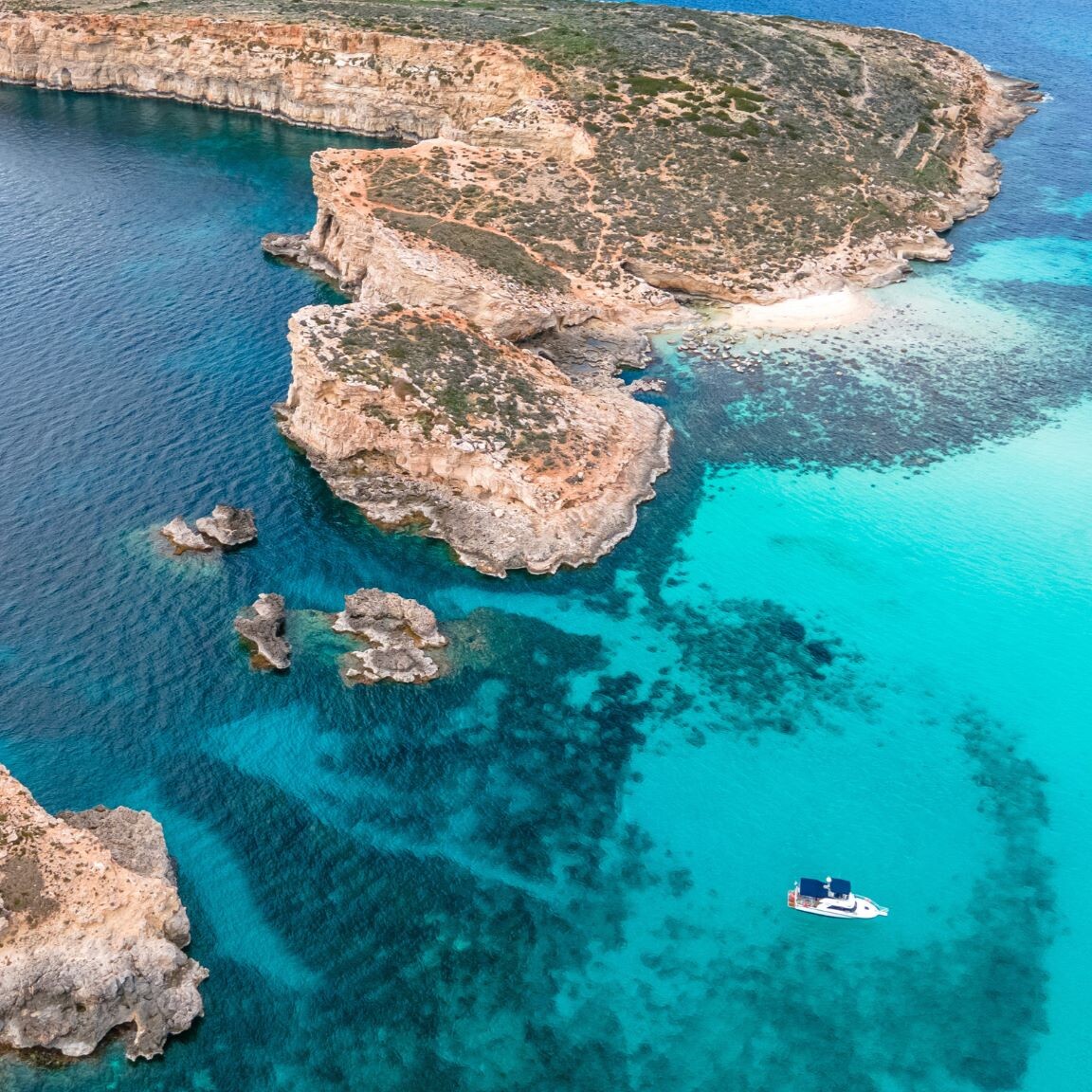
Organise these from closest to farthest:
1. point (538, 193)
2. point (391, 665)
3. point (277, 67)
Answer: point (391, 665) → point (538, 193) → point (277, 67)

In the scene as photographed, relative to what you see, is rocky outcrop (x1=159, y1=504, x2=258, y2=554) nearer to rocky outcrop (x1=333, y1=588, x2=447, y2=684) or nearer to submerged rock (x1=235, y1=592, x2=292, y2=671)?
submerged rock (x1=235, y1=592, x2=292, y2=671)

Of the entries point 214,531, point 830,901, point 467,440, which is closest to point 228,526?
point 214,531

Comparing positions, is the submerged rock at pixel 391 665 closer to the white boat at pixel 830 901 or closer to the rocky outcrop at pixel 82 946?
the rocky outcrop at pixel 82 946

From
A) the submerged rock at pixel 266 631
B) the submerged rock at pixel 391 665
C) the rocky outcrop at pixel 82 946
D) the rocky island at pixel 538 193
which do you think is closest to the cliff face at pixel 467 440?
the rocky island at pixel 538 193

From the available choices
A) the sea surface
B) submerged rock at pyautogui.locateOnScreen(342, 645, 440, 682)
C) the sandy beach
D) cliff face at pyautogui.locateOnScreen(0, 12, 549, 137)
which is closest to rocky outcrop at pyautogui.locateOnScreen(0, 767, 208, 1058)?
the sea surface

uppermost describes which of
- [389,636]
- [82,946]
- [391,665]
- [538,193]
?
[538,193]

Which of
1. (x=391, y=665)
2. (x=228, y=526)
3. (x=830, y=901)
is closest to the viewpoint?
(x=830, y=901)

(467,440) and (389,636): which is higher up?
(467,440)

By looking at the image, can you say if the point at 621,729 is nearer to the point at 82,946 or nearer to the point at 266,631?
the point at 266,631
